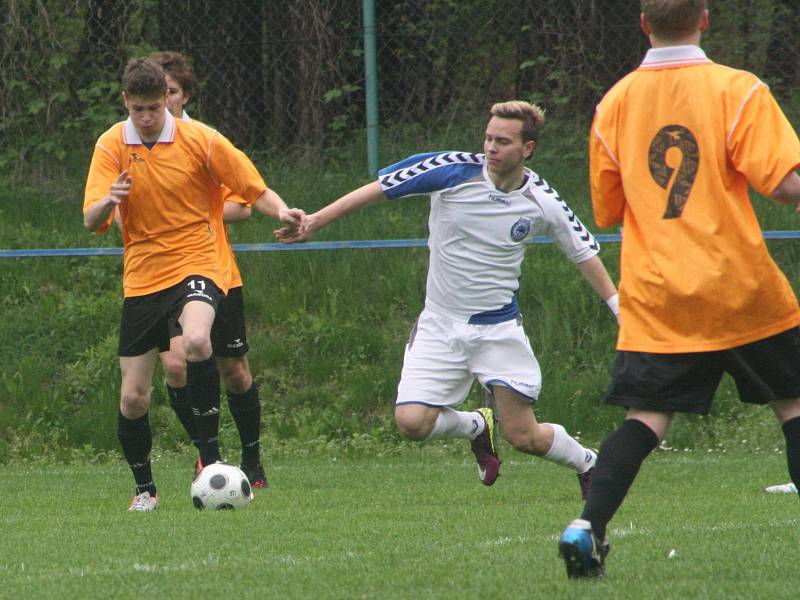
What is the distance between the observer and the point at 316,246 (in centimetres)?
1110

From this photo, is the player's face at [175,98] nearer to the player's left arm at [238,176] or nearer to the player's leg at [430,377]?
the player's left arm at [238,176]

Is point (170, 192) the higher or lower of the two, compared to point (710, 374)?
lower

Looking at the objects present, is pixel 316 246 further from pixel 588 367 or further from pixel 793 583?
pixel 793 583

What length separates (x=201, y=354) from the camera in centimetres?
696

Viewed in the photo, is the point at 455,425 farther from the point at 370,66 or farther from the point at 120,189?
the point at 370,66

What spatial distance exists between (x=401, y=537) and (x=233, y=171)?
2.36m

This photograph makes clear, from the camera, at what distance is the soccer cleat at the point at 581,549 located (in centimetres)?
423

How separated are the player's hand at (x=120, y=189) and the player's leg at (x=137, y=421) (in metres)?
1.00

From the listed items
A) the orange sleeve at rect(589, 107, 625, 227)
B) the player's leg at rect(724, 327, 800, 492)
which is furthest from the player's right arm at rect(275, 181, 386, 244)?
the player's leg at rect(724, 327, 800, 492)

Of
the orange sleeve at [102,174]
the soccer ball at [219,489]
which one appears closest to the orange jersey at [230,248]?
the orange sleeve at [102,174]

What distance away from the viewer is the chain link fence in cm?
1310

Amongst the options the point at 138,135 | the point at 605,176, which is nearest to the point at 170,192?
the point at 138,135

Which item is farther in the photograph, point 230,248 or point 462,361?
point 230,248

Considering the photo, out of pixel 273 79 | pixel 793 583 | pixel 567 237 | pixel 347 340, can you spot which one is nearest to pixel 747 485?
pixel 567 237
